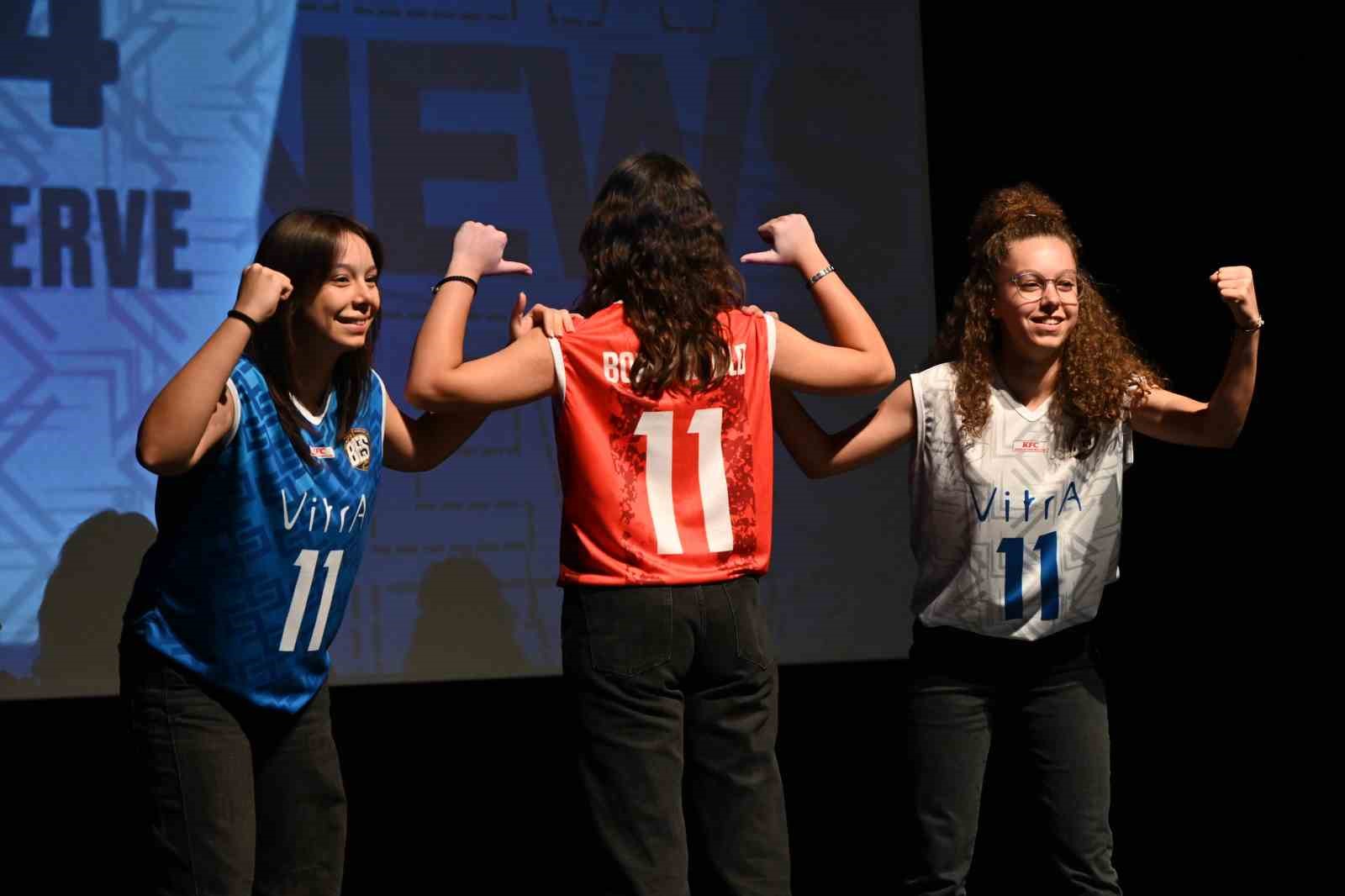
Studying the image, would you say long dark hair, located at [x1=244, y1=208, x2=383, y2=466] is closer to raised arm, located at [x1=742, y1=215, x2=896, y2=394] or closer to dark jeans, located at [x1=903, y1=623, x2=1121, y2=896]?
raised arm, located at [x1=742, y1=215, x2=896, y2=394]

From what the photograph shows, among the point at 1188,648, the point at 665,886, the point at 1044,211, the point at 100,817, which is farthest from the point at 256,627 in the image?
the point at 1188,648

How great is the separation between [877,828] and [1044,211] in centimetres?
176

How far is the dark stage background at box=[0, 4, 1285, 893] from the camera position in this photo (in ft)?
11.5

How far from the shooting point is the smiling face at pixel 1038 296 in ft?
7.93

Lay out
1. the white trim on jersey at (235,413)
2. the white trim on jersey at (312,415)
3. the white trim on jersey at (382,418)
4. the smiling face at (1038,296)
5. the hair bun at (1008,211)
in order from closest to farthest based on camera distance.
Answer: the white trim on jersey at (235,413), the white trim on jersey at (312,415), the white trim on jersey at (382,418), the smiling face at (1038,296), the hair bun at (1008,211)

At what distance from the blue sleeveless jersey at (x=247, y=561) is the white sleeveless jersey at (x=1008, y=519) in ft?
3.24

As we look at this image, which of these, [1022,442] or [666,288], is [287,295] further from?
[1022,442]

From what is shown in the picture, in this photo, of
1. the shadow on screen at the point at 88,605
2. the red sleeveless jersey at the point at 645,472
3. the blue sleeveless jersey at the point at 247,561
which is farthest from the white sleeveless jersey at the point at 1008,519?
the shadow on screen at the point at 88,605

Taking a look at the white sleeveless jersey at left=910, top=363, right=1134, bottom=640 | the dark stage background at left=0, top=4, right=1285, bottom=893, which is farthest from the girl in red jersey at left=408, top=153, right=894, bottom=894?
the dark stage background at left=0, top=4, right=1285, bottom=893

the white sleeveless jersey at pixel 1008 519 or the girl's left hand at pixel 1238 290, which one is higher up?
the girl's left hand at pixel 1238 290

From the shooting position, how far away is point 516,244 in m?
3.95

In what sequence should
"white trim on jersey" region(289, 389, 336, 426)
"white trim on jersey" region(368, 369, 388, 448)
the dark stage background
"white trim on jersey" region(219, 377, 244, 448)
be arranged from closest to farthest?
"white trim on jersey" region(219, 377, 244, 448) → "white trim on jersey" region(289, 389, 336, 426) → "white trim on jersey" region(368, 369, 388, 448) → the dark stage background

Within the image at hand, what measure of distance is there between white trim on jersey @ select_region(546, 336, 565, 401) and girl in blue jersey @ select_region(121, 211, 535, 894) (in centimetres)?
7

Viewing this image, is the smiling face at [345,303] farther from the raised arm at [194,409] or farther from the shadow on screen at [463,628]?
the shadow on screen at [463,628]
